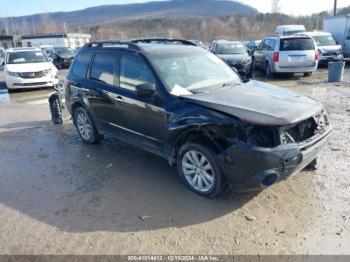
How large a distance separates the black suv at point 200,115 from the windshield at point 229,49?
32.0ft

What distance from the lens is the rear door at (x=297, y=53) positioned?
1304cm

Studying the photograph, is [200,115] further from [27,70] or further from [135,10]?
[135,10]

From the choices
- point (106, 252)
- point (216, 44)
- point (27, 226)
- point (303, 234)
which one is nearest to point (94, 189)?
point (27, 226)

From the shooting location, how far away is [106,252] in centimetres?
319

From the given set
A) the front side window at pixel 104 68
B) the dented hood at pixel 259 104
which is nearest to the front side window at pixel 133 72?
the front side window at pixel 104 68

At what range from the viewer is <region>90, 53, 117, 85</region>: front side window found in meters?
5.20

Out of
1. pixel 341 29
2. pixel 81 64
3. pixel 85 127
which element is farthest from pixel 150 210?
pixel 341 29

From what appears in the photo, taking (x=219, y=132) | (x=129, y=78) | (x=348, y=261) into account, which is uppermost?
(x=129, y=78)

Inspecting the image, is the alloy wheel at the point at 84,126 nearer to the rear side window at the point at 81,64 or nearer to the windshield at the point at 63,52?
the rear side window at the point at 81,64

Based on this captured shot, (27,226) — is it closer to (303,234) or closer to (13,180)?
(13,180)

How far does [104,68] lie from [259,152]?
310 cm

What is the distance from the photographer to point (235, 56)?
14.3 meters

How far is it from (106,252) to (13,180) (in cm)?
246

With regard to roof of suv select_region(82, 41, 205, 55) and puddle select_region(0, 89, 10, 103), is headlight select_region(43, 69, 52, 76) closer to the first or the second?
puddle select_region(0, 89, 10, 103)
